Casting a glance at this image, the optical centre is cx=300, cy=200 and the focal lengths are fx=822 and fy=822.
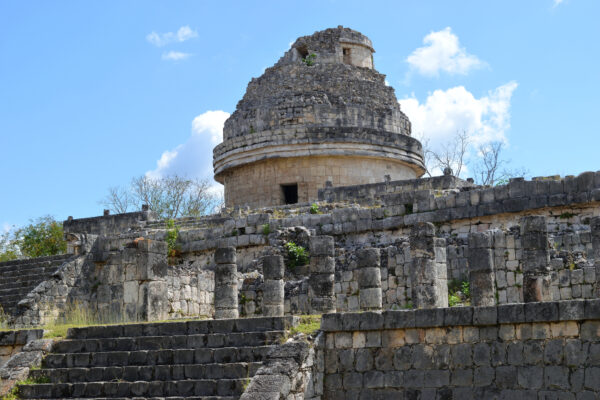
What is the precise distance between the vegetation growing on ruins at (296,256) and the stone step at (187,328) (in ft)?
20.3

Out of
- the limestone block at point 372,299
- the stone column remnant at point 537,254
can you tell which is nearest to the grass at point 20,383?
the limestone block at point 372,299

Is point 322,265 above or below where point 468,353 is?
above

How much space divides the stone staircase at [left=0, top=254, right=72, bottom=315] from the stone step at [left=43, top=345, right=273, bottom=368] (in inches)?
333

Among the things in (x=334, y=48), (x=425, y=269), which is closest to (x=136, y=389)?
(x=425, y=269)

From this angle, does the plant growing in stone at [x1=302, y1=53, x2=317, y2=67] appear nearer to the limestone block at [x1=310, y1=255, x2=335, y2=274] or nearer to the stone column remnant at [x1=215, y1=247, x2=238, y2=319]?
the stone column remnant at [x1=215, y1=247, x2=238, y2=319]

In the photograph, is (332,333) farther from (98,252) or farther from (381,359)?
(98,252)

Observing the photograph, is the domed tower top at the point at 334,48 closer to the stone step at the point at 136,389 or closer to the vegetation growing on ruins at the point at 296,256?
Answer: the vegetation growing on ruins at the point at 296,256

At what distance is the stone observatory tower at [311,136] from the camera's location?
79.3 ft

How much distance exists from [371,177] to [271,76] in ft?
16.0

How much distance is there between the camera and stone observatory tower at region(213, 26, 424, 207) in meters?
24.2

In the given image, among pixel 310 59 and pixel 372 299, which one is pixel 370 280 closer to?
pixel 372 299

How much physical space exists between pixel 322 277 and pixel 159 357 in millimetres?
2907

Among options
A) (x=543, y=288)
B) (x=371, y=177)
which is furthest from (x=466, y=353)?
(x=371, y=177)

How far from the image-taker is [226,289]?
1327cm
